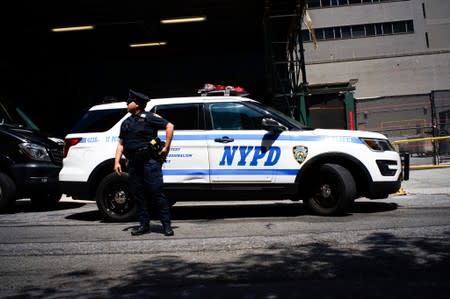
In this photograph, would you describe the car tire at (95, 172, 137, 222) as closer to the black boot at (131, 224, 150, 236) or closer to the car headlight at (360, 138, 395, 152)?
the black boot at (131, 224, 150, 236)

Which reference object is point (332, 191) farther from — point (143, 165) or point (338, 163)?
point (143, 165)

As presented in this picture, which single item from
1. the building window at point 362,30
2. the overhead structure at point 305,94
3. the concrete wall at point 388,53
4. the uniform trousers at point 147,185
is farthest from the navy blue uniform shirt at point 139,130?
the building window at point 362,30

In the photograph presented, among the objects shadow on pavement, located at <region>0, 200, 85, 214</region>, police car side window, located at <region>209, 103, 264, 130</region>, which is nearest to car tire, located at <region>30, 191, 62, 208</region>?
shadow on pavement, located at <region>0, 200, 85, 214</region>

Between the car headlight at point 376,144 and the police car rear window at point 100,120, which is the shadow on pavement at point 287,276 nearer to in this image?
the car headlight at point 376,144

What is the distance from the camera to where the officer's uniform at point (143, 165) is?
5555mm

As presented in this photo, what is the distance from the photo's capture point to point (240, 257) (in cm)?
438

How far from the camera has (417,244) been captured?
4.64 metres

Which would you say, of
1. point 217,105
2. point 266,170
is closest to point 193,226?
point 266,170

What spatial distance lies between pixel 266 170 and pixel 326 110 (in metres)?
10.3

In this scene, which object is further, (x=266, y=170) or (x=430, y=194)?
(x=430, y=194)

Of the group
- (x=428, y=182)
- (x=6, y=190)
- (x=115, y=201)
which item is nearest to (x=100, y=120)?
(x=115, y=201)

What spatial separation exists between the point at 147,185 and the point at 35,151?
3.94 m

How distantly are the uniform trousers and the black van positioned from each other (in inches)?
122

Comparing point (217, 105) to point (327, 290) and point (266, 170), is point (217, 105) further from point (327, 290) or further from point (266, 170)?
point (327, 290)
